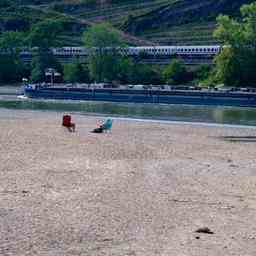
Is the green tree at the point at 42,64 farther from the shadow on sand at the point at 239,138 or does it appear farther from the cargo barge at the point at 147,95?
the shadow on sand at the point at 239,138

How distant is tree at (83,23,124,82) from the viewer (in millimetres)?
126062

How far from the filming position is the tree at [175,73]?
12412 cm

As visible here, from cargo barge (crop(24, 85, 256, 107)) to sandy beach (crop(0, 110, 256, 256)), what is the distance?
49.0 m

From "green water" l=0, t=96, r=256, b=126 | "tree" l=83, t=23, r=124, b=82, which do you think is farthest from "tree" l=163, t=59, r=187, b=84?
"green water" l=0, t=96, r=256, b=126

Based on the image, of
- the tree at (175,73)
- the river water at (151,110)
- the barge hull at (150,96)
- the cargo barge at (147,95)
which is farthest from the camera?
the tree at (175,73)

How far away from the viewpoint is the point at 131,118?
6912cm

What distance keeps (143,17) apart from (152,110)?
285ft

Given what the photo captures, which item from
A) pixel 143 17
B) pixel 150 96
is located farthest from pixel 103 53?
pixel 143 17

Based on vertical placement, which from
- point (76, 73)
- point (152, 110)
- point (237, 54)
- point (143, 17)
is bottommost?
point (152, 110)

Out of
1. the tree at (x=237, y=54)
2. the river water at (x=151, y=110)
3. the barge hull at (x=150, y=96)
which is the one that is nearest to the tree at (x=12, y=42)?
the barge hull at (x=150, y=96)

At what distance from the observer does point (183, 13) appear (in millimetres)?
163000

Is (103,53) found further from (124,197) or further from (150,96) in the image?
(124,197)

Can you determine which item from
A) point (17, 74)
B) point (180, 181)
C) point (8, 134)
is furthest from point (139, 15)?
point (180, 181)

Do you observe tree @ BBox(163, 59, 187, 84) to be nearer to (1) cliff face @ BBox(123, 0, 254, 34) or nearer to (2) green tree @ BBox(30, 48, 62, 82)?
(2) green tree @ BBox(30, 48, 62, 82)
